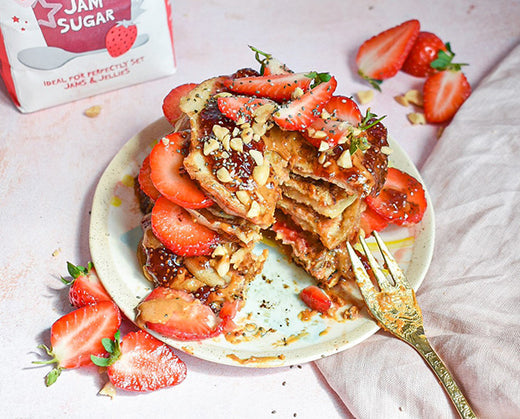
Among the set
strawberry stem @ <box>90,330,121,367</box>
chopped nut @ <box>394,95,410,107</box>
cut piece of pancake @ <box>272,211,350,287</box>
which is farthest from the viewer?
chopped nut @ <box>394,95,410,107</box>

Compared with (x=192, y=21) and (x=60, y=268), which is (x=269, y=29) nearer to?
(x=192, y=21)

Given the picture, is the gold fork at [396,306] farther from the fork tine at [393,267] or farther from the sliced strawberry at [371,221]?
the sliced strawberry at [371,221]

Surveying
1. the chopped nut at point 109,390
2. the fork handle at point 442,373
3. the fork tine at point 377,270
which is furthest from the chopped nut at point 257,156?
the chopped nut at point 109,390

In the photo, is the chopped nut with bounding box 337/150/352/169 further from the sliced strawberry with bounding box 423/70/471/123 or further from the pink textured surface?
the sliced strawberry with bounding box 423/70/471/123

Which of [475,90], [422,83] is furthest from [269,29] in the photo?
[475,90]

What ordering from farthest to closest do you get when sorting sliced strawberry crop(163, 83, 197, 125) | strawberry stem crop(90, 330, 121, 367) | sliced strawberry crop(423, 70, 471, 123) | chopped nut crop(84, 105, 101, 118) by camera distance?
sliced strawberry crop(423, 70, 471, 123) < chopped nut crop(84, 105, 101, 118) < sliced strawberry crop(163, 83, 197, 125) < strawberry stem crop(90, 330, 121, 367)

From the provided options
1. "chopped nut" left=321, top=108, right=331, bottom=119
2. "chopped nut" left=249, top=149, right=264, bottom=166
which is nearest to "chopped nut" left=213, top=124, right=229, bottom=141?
"chopped nut" left=249, top=149, right=264, bottom=166
